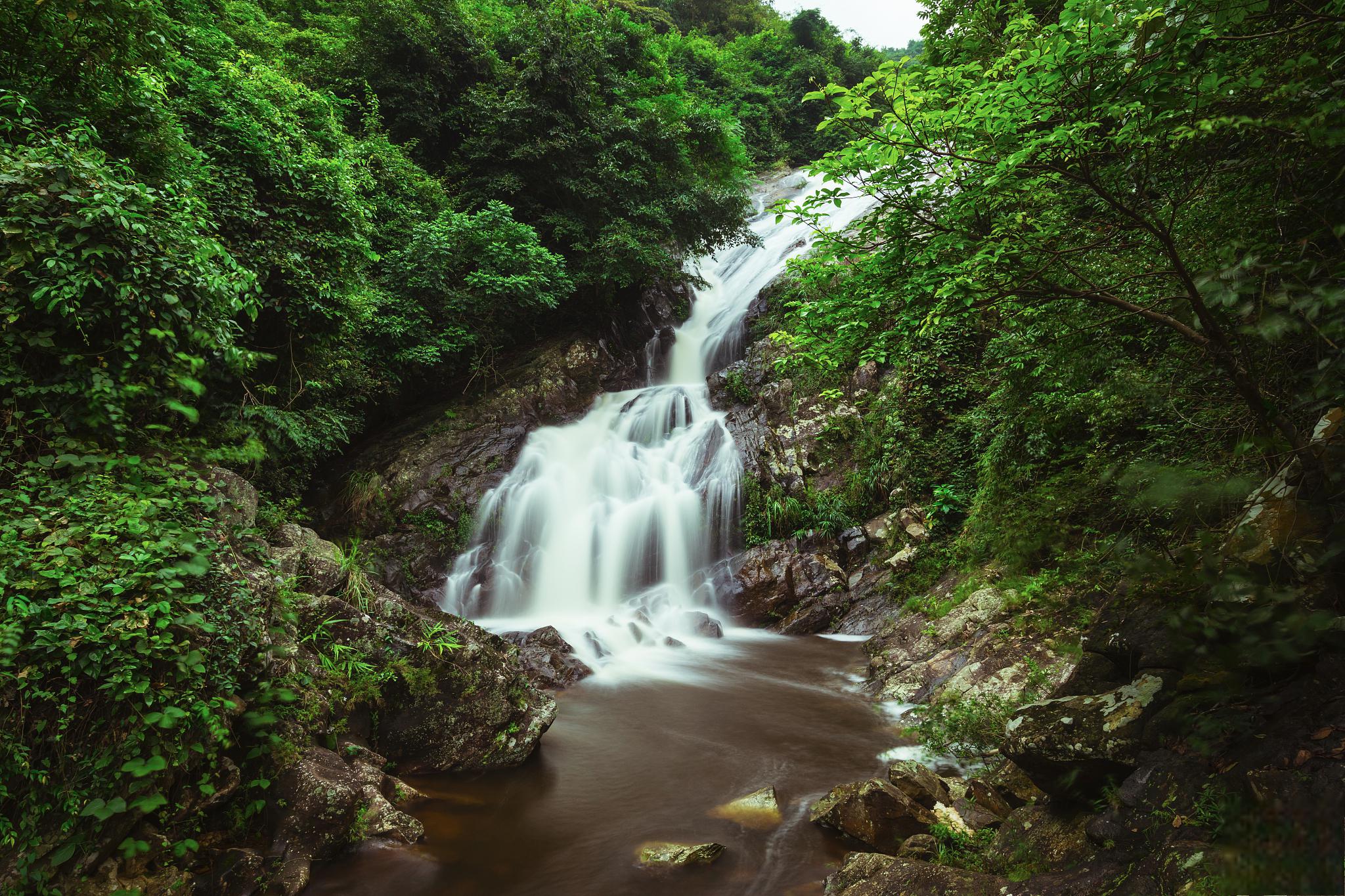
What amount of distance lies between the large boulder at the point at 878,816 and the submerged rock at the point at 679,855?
894 millimetres

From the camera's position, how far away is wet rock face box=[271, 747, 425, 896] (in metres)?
3.87

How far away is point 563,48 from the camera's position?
588 inches

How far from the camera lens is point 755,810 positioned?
4.82 m

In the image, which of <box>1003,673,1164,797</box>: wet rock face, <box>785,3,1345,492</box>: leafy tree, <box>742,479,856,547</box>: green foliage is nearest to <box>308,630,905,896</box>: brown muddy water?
<box>1003,673,1164,797</box>: wet rock face

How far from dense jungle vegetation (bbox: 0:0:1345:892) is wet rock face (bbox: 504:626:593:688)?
409 cm

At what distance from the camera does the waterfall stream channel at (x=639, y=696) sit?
4188 millimetres

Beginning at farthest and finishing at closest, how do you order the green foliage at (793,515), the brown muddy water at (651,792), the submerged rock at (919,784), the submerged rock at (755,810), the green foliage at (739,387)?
1. the green foliage at (739,387)
2. the green foliage at (793,515)
3. the submerged rock at (755,810)
4. the submerged rock at (919,784)
5. the brown muddy water at (651,792)

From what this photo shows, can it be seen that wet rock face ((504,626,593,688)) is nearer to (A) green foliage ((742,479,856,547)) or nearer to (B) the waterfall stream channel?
(B) the waterfall stream channel

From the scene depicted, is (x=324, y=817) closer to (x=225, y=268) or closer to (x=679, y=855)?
(x=679, y=855)

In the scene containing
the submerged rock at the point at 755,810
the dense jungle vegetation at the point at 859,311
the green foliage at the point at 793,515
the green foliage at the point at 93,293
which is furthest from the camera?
the green foliage at the point at 793,515

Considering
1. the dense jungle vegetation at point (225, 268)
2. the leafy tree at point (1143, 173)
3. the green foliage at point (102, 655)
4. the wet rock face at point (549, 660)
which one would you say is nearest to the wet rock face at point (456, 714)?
the dense jungle vegetation at point (225, 268)

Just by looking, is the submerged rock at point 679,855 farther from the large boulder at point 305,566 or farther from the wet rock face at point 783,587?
the wet rock face at point 783,587

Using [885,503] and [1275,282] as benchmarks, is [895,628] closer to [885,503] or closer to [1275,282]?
[885,503]

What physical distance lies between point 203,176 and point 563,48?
429 inches
